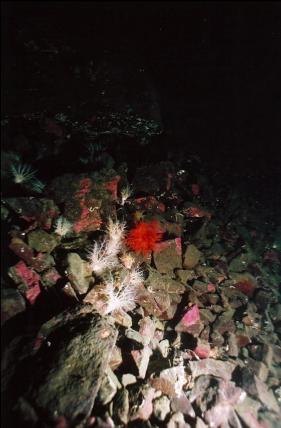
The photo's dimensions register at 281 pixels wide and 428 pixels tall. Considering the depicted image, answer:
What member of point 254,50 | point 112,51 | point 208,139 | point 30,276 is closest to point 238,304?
point 30,276

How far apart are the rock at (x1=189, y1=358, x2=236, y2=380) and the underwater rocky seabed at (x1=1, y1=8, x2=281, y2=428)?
2cm

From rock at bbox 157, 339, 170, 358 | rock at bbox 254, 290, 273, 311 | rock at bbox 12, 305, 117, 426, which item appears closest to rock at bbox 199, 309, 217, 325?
rock at bbox 157, 339, 170, 358

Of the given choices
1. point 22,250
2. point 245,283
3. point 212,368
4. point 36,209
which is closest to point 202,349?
point 212,368

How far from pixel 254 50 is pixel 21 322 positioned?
8145 mm

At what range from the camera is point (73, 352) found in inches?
119

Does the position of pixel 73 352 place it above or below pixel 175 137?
below

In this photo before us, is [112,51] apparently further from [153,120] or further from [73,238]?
[73,238]

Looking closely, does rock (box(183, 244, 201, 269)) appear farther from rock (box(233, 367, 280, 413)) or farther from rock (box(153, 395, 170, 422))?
rock (box(153, 395, 170, 422))

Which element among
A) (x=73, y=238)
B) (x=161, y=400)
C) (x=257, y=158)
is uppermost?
(x=257, y=158)

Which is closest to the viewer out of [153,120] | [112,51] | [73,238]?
[73,238]

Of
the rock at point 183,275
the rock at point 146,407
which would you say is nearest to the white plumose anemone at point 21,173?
the rock at point 183,275

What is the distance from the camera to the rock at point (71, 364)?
2705 millimetres

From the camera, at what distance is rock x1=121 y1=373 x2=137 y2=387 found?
3.36 m

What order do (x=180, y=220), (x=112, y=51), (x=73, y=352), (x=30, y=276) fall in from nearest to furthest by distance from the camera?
(x=73, y=352) < (x=30, y=276) < (x=180, y=220) < (x=112, y=51)
